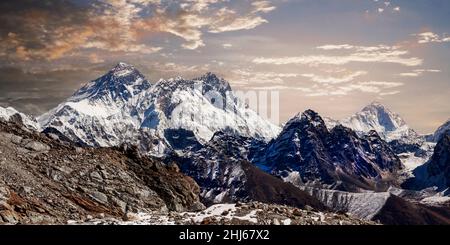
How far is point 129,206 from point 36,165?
737cm

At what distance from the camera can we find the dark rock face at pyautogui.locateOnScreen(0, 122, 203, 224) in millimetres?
30047

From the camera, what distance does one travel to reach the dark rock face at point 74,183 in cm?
3005

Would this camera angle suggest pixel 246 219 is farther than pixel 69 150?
No

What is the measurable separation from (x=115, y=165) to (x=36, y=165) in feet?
28.9

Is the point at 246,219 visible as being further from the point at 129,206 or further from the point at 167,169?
the point at 167,169

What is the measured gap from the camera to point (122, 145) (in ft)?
177

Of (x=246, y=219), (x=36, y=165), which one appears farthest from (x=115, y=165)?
(x=246, y=219)

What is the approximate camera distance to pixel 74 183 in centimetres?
3756
